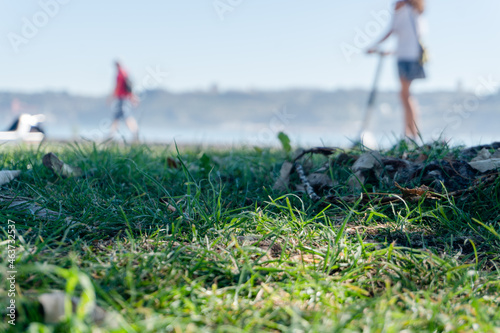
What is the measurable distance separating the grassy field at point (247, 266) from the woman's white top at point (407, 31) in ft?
15.3

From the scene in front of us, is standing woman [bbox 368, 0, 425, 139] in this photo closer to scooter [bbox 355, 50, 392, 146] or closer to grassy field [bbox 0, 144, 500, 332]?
scooter [bbox 355, 50, 392, 146]

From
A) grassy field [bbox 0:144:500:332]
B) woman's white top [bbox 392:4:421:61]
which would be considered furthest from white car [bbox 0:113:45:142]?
woman's white top [bbox 392:4:421:61]

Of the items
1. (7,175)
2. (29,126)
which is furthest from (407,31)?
(7,175)

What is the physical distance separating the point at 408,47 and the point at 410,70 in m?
0.37

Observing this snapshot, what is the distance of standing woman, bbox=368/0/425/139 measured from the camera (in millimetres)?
5945

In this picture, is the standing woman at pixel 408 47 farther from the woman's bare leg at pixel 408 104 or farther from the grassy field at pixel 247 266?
the grassy field at pixel 247 266

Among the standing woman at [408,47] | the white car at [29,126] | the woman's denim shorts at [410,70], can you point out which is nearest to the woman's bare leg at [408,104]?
the standing woman at [408,47]

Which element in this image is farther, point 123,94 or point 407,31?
point 123,94

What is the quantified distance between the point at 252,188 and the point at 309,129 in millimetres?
95794

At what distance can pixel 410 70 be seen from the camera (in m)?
6.15

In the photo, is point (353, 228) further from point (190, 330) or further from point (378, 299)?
point (190, 330)

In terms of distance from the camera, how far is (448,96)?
88.6 metres

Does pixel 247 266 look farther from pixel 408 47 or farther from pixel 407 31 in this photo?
pixel 407 31

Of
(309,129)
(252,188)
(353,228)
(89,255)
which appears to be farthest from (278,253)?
(309,129)
